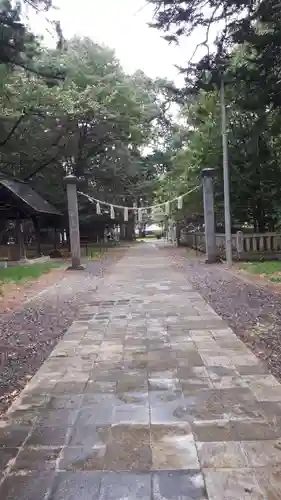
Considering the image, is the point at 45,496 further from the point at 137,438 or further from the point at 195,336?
the point at 195,336

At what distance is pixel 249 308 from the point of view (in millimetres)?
7176

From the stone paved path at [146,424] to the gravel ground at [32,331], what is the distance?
17 centimetres

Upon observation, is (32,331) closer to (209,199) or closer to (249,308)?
(249,308)

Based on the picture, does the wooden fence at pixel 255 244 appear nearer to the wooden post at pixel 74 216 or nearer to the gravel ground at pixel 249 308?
the gravel ground at pixel 249 308

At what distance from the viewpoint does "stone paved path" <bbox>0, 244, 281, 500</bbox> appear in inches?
91.7

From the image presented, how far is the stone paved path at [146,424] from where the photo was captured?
2.33 metres

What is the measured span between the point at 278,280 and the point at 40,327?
6163 millimetres

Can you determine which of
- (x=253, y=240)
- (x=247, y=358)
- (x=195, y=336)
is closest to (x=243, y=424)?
(x=247, y=358)

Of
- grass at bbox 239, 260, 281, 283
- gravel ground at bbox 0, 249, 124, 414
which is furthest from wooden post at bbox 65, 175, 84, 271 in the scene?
grass at bbox 239, 260, 281, 283

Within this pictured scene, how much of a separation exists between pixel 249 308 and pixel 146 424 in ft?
14.7

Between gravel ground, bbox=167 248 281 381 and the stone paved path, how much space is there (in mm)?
232

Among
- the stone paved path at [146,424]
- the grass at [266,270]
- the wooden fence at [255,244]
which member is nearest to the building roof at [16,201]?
the wooden fence at [255,244]

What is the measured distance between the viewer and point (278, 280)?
10.4 meters

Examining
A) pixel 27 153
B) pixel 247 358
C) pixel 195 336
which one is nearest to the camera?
pixel 247 358
